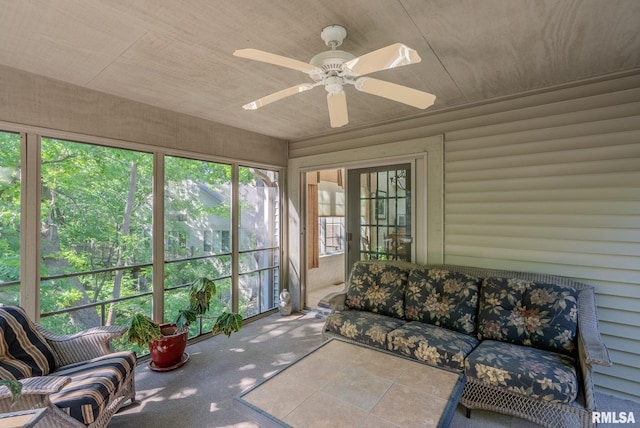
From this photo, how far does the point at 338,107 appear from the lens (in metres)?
1.88

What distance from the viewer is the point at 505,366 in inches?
79.1

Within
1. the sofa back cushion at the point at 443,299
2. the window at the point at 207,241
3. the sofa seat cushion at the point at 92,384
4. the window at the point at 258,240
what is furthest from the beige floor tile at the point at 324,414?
the window at the point at 258,240

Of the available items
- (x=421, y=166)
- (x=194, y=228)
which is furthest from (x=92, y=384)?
(x=421, y=166)


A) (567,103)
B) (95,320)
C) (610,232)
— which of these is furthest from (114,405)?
(567,103)

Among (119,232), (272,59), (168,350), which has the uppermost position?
(272,59)

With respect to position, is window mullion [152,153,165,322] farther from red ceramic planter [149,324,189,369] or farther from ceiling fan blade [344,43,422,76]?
ceiling fan blade [344,43,422,76]

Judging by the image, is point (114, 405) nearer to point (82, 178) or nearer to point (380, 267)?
point (82, 178)

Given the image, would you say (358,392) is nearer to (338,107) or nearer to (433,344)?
(433,344)

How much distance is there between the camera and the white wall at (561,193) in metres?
2.38

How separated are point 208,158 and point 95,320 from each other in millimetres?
2070

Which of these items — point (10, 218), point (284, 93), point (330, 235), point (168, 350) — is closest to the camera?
point (284, 93)

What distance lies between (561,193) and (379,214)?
186cm

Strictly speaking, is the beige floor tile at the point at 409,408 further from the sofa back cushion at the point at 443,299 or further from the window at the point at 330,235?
the window at the point at 330,235

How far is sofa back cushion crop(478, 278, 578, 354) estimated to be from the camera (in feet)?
7.33
